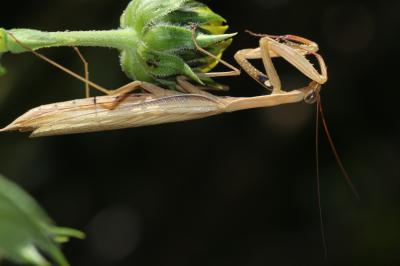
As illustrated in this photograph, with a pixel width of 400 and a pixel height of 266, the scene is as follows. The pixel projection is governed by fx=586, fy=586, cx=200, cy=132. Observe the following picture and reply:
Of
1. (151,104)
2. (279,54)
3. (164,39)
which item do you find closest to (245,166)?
(279,54)

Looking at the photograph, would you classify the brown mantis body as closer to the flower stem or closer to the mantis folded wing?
the mantis folded wing

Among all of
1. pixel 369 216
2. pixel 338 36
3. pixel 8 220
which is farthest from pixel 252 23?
pixel 8 220

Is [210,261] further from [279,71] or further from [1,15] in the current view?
[1,15]

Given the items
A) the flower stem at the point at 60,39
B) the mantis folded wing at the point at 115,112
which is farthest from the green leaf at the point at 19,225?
the mantis folded wing at the point at 115,112

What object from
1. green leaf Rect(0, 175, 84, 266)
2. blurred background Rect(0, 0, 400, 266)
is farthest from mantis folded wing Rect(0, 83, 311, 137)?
blurred background Rect(0, 0, 400, 266)

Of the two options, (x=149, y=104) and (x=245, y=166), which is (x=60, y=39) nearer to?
(x=149, y=104)

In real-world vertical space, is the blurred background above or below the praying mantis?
below
